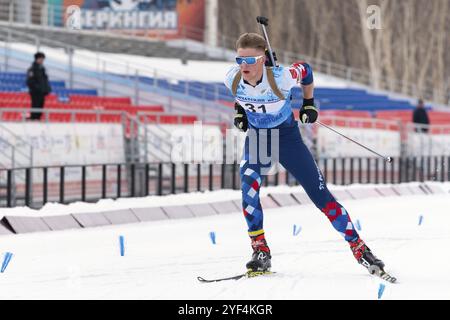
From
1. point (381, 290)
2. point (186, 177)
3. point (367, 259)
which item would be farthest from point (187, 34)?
point (381, 290)

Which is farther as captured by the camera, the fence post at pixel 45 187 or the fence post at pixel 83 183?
the fence post at pixel 83 183

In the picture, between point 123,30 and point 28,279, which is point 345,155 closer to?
point 28,279

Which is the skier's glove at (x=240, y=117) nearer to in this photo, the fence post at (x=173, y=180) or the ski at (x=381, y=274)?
the ski at (x=381, y=274)

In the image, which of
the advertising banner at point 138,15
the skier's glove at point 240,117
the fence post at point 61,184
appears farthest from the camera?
the advertising banner at point 138,15

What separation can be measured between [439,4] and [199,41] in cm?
1396

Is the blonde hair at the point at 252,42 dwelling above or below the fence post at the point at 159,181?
above

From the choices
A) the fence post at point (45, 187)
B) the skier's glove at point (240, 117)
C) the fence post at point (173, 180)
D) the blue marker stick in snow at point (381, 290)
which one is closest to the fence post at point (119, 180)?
the fence post at point (173, 180)

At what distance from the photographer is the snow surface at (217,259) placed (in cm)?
761

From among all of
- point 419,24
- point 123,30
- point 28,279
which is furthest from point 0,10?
point 28,279

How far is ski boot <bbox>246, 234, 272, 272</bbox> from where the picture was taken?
849cm

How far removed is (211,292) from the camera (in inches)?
296

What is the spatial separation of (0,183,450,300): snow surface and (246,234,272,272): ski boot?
0.50 feet

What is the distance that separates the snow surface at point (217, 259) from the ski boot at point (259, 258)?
153mm

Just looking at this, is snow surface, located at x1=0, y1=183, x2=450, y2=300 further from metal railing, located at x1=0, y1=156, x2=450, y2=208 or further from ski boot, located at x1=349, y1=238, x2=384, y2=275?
metal railing, located at x1=0, y1=156, x2=450, y2=208
